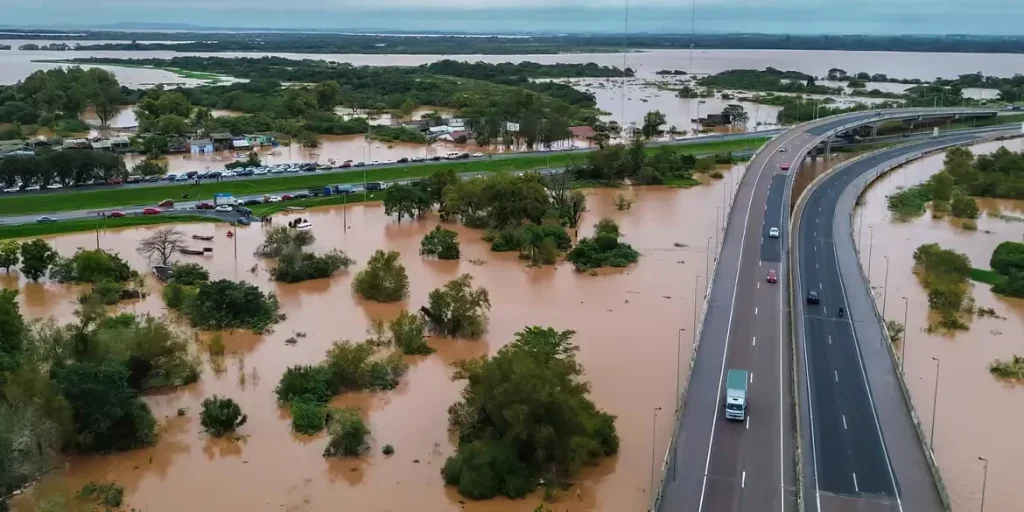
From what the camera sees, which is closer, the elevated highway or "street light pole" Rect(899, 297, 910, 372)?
the elevated highway

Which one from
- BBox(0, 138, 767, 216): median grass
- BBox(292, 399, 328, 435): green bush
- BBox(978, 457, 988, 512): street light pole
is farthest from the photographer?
BBox(0, 138, 767, 216): median grass

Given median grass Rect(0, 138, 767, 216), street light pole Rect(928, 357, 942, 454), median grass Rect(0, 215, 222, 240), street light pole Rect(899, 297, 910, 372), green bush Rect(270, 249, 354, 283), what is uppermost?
median grass Rect(0, 138, 767, 216)

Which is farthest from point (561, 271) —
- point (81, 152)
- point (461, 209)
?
point (81, 152)

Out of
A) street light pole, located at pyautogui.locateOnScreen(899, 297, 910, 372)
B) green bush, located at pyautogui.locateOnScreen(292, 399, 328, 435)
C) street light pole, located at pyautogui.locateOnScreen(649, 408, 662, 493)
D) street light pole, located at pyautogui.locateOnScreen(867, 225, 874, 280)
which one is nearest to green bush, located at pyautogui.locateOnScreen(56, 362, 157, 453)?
green bush, located at pyautogui.locateOnScreen(292, 399, 328, 435)

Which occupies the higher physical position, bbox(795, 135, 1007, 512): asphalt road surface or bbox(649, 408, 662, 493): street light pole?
bbox(795, 135, 1007, 512): asphalt road surface

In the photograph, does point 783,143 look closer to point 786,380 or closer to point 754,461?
point 786,380

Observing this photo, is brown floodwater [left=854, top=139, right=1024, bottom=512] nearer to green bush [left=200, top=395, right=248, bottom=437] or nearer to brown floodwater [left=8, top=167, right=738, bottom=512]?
brown floodwater [left=8, top=167, right=738, bottom=512]
